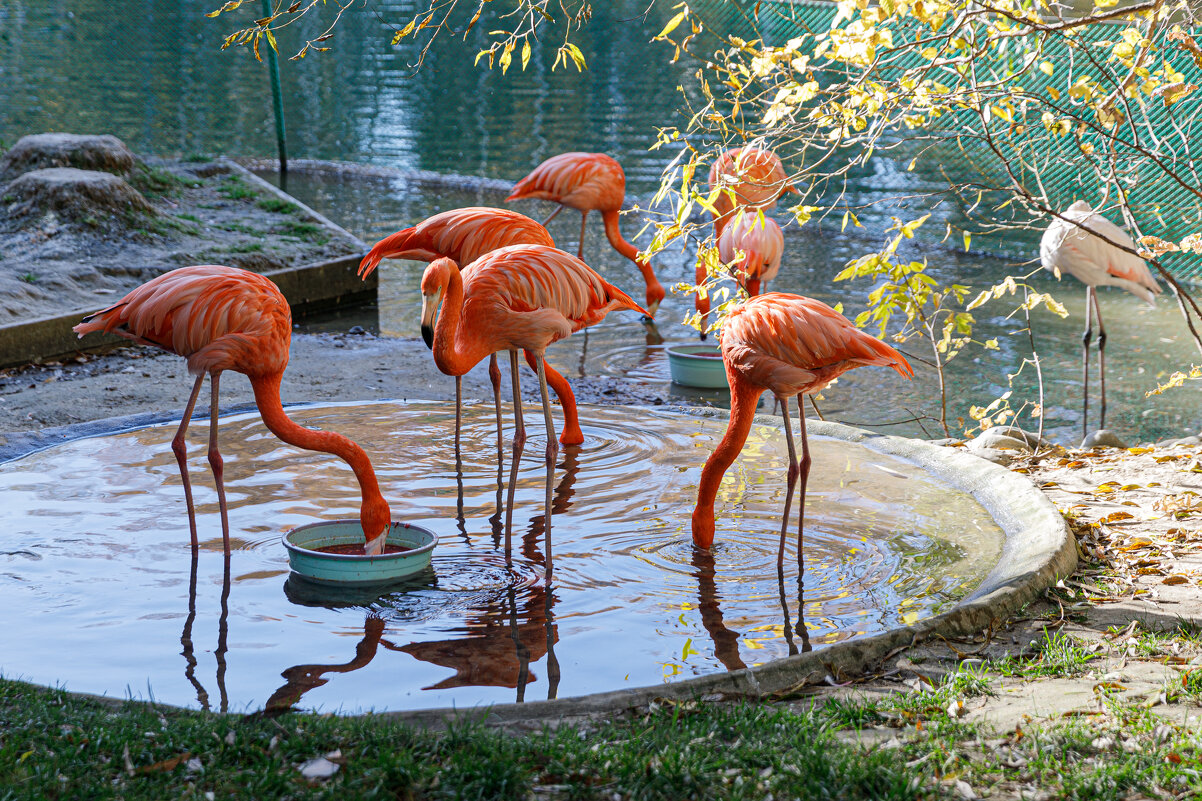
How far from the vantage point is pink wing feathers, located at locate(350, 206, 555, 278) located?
20.7ft

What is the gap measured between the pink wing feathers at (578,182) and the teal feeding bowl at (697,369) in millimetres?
2081

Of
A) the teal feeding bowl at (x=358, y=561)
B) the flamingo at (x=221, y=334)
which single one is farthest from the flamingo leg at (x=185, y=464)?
the teal feeding bowl at (x=358, y=561)

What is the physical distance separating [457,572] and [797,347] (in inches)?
63.8

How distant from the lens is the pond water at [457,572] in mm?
3643

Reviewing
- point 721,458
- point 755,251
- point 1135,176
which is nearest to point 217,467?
point 721,458

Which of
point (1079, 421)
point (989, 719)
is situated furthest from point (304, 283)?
point (989, 719)

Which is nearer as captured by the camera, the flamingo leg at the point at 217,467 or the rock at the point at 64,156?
the flamingo leg at the point at 217,467

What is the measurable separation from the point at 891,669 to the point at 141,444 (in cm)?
415

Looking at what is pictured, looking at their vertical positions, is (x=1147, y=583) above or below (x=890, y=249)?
below

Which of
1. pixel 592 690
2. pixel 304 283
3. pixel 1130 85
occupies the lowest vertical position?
pixel 592 690

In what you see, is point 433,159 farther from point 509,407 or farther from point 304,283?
point 509,407

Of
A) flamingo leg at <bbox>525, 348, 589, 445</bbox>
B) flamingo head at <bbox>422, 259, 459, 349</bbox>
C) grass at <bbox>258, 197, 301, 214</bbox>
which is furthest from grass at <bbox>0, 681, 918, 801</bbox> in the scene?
grass at <bbox>258, 197, 301, 214</bbox>

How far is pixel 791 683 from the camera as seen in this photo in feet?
11.6

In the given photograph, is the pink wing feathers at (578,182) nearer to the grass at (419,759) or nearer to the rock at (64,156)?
the rock at (64,156)
